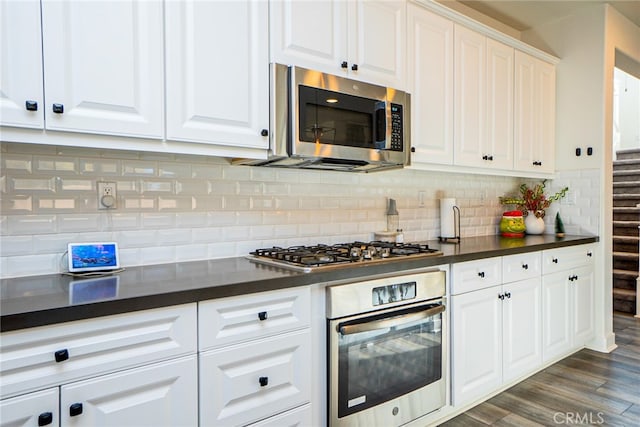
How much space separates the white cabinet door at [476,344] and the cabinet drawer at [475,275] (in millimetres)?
37

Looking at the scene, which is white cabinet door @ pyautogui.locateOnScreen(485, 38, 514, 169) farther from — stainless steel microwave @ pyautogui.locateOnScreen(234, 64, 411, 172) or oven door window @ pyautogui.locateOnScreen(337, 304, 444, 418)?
oven door window @ pyautogui.locateOnScreen(337, 304, 444, 418)

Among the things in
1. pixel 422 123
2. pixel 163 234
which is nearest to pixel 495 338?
pixel 422 123

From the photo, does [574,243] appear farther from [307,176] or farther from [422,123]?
[307,176]

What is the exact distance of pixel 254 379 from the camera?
147cm

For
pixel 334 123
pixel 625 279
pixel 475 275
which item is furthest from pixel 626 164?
pixel 334 123

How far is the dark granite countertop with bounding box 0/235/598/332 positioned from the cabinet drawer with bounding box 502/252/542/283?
0.63 metres

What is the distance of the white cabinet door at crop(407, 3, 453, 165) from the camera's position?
2.38 metres

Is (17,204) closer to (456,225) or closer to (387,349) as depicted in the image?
(387,349)

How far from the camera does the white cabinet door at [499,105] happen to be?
2.84m

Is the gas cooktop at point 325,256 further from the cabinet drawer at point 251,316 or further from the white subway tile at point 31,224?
the white subway tile at point 31,224

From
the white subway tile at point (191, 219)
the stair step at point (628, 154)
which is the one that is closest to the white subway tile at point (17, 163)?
the white subway tile at point (191, 219)

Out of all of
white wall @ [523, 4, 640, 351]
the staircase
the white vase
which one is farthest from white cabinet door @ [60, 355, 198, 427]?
the staircase

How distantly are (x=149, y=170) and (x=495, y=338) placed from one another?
2.07 metres

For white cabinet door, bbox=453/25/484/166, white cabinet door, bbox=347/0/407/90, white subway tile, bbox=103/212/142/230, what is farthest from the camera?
white cabinet door, bbox=453/25/484/166
